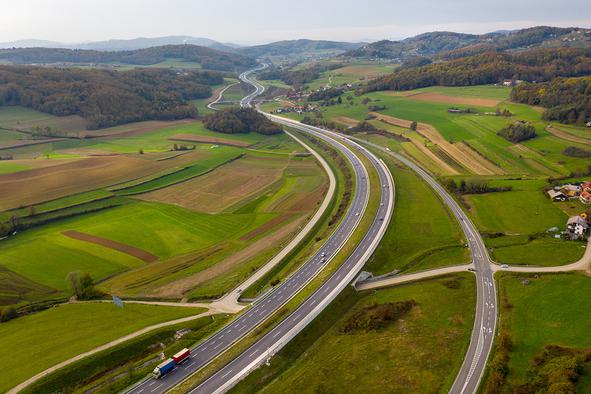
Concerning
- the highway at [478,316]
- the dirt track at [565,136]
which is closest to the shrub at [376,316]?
the highway at [478,316]

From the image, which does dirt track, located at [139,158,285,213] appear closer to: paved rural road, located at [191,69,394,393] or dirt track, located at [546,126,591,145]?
paved rural road, located at [191,69,394,393]

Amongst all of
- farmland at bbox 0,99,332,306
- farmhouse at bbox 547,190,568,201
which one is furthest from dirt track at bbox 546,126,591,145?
farmland at bbox 0,99,332,306

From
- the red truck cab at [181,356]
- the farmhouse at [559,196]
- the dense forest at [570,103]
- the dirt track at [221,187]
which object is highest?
the dense forest at [570,103]

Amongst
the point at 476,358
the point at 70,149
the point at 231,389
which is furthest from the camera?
the point at 70,149

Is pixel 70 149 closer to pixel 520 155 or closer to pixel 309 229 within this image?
pixel 309 229

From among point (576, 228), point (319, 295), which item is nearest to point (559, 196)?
point (576, 228)

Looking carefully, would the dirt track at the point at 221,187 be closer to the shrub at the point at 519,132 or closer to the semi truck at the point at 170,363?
the semi truck at the point at 170,363

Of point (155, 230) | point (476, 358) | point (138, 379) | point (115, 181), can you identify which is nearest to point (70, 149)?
point (115, 181)
